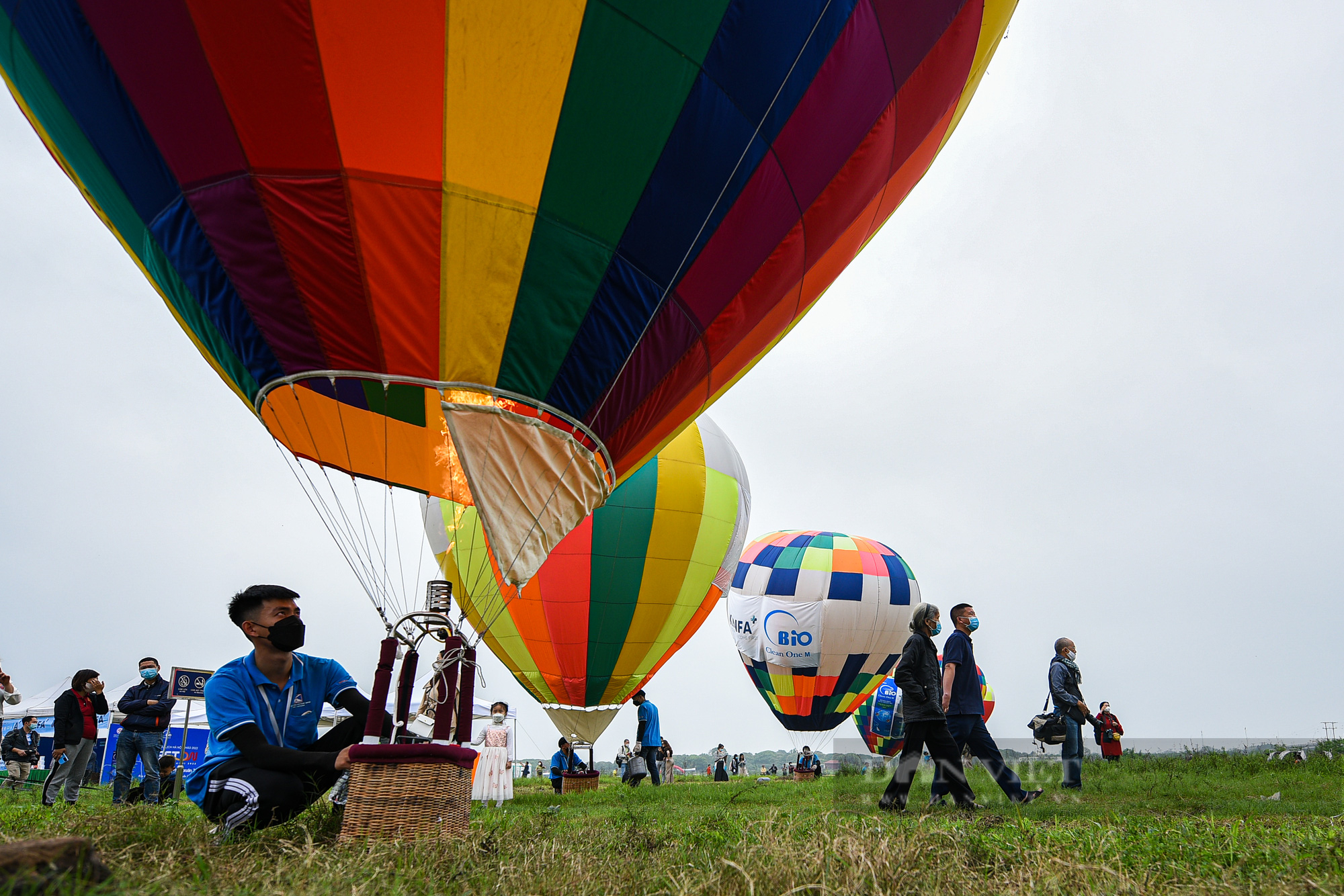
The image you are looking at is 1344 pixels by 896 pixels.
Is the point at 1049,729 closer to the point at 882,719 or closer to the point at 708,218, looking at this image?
the point at 708,218

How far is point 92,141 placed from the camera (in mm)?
4508

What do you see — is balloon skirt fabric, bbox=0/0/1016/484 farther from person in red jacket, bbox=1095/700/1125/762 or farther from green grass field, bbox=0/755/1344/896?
person in red jacket, bbox=1095/700/1125/762

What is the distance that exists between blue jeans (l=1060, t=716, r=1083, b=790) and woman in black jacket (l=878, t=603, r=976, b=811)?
1.51 meters

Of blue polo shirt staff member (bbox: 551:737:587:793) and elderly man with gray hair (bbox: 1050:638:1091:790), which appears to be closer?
elderly man with gray hair (bbox: 1050:638:1091:790)

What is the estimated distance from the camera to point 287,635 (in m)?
3.64

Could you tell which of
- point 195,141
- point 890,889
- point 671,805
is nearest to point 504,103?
point 195,141

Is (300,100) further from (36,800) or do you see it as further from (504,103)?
(36,800)

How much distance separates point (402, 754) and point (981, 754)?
14.3ft

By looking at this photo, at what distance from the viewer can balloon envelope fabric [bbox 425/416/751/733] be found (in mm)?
11867

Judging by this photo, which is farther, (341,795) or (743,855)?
(341,795)

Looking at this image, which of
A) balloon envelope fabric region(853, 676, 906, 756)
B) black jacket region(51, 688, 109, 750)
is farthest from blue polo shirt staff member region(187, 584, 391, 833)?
balloon envelope fabric region(853, 676, 906, 756)

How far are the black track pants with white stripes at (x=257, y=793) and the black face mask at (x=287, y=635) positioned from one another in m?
0.47

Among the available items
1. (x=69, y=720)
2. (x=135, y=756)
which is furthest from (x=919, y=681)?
(x=69, y=720)

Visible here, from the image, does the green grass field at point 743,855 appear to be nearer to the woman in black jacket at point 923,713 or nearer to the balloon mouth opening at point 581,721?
the woman in black jacket at point 923,713
